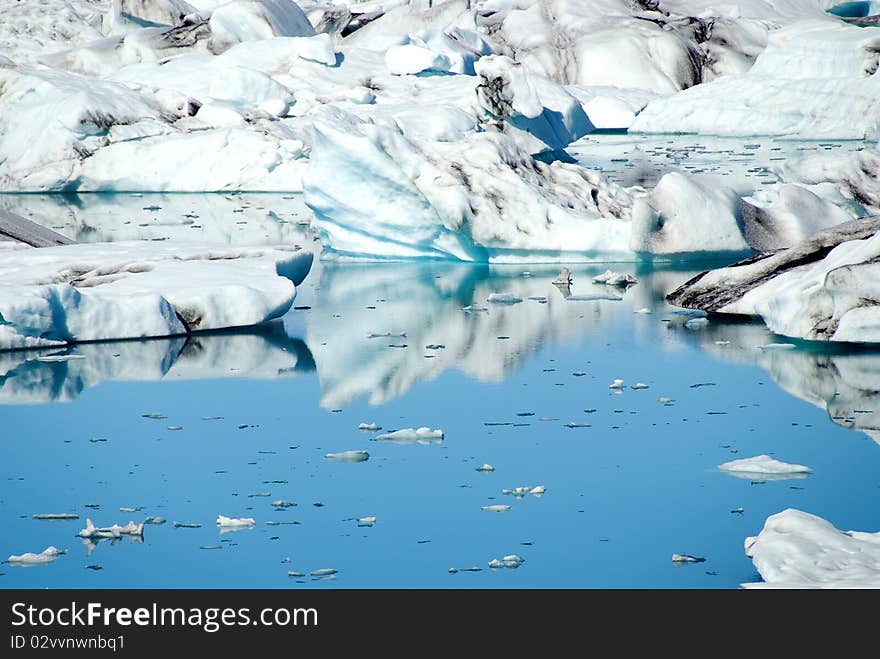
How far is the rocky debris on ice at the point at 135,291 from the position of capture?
18.1 ft

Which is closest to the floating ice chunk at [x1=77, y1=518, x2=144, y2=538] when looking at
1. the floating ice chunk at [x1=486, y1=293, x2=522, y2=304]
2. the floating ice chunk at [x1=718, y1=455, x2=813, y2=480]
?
the floating ice chunk at [x1=718, y1=455, x2=813, y2=480]

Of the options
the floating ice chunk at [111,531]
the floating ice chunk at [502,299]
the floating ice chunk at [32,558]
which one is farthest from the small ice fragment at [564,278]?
the floating ice chunk at [32,558]

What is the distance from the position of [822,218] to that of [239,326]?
387 centimetres

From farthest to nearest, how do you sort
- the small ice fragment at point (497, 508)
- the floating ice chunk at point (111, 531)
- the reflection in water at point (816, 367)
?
the reflection in water at point (816, 367)
the small ice fragment at point (497, 508)
the floating ice chunk at point (111, 531)

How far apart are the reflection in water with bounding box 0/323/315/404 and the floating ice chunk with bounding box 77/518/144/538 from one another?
5.41 ft

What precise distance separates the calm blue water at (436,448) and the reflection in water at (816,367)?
16mm

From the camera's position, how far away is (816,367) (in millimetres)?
5211

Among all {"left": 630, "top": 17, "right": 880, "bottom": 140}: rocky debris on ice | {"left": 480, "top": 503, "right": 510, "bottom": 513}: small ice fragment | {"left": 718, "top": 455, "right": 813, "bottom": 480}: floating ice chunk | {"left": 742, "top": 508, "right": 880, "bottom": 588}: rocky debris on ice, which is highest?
{"left": 630, "top": 17, "right": 880, "bottom": 140}: rocky debris on ice

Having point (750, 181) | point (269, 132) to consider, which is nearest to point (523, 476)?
point (750, 181)

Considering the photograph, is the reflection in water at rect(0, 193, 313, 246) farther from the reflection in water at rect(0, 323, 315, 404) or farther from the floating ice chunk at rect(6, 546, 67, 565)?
the floating ice chunk at rect(6, 546, 67, 565)

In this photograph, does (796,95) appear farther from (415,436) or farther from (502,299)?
(415,436)

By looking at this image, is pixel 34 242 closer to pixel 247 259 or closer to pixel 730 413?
→ pixel 247 259

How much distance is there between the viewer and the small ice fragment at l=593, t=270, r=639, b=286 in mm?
7348

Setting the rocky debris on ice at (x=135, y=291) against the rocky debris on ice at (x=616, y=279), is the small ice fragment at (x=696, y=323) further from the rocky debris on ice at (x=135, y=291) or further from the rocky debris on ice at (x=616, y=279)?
the rocky debris on ice at (x=135, y=291)
